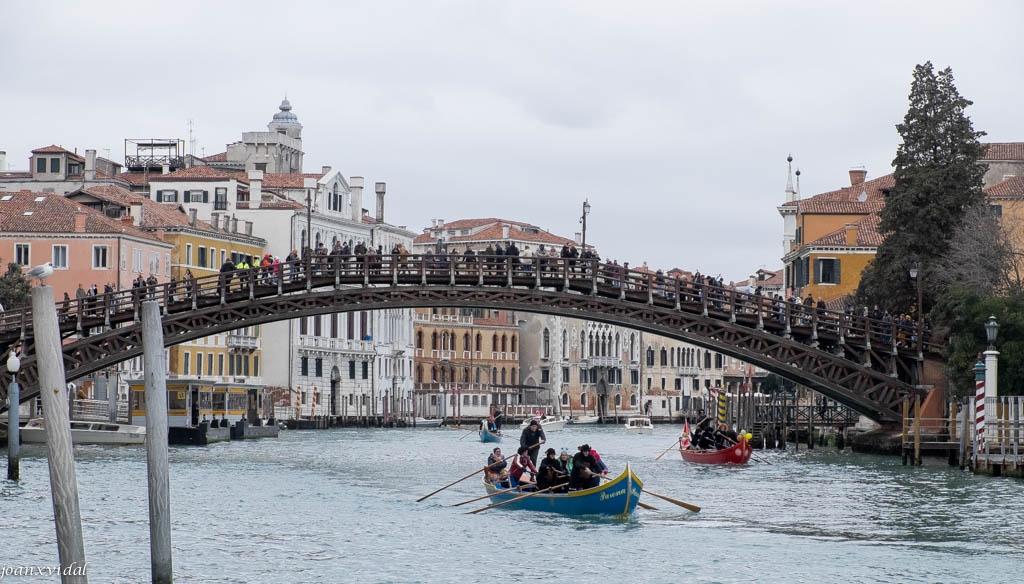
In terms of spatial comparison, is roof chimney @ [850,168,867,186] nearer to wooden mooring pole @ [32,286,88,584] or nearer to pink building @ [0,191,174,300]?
pink building @ [0,191,174,300]

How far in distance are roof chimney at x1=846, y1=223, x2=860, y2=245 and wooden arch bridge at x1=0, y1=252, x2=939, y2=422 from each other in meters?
23.4

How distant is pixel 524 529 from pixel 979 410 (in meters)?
11.9

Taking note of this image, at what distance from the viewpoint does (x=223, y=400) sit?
59.2 metres

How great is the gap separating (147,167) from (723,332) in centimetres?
5254

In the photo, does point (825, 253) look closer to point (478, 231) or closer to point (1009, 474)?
point (1009, 474)

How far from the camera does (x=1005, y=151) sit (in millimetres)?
67438

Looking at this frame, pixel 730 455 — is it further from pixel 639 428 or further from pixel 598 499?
pixel 639 428

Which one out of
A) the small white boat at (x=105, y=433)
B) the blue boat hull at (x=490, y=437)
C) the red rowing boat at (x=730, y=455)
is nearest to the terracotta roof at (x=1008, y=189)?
the red rowing boat at (x=730, y=455)

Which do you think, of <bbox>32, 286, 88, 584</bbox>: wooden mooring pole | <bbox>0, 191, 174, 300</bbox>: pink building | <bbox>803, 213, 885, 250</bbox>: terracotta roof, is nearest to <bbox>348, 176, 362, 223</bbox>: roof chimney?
<bbox>0, 191, 174, 300</bbox>: pink building

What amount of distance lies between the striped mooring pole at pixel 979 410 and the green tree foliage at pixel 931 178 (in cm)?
1492

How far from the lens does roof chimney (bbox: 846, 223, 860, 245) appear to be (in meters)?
65.6

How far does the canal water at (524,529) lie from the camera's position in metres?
21.4

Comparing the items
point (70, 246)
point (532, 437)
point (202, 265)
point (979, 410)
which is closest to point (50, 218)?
point (70, 246)

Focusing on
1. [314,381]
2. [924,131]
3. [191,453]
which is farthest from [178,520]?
[314,381]
